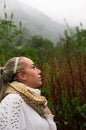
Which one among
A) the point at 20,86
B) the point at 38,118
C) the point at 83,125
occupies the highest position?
the point at 20,86

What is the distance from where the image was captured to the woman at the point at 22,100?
9.68ft

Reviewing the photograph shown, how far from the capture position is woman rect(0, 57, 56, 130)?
2949mm

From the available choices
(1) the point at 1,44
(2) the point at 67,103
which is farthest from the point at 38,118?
(1) the point at 1,44

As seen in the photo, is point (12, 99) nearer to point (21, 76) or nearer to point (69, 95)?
point (21, 76)

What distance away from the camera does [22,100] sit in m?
3.06

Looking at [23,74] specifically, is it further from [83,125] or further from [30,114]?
[83,125]

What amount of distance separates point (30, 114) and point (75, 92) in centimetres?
197

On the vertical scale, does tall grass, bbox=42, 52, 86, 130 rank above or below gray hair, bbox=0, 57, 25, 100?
below

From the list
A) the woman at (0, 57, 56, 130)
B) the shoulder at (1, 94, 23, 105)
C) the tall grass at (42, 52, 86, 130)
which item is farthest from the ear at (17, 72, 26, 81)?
the tall grass at (42, 52, 86, 130)

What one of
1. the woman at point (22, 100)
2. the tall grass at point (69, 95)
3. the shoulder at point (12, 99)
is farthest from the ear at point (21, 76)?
the tall grass at point (69, 95)

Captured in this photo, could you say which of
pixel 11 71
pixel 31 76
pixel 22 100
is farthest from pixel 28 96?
pixel 11 71

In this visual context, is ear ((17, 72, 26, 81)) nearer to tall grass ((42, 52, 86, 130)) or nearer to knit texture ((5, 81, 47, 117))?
knit texture ((5, 81, 47, 117))

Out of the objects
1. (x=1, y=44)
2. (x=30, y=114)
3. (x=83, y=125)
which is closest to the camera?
(x=30, y=114)

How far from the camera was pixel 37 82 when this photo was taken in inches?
125
